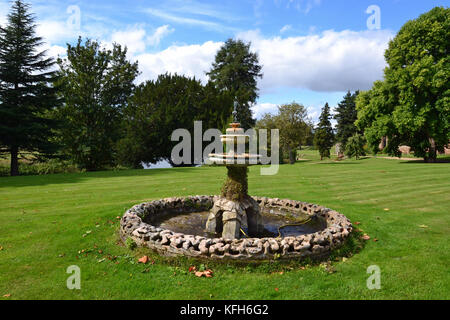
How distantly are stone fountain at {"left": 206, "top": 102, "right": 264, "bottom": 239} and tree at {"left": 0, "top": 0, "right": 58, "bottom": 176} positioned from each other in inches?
821

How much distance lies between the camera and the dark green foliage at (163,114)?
31.2m

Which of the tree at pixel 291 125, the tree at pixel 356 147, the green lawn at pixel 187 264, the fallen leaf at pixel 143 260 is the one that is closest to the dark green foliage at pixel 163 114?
the tree at pixel 291 125

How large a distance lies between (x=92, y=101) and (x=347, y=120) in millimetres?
47754

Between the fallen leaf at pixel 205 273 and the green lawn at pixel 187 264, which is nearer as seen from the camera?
the green lawn at pixel 187 264

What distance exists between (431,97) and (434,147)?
4986mm

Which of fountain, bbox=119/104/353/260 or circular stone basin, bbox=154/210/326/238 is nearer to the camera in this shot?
fountain, bbox=119/104/353/260

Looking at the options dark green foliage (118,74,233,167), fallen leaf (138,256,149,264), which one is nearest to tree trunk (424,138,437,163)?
dark green foliage (118,74,233,167)

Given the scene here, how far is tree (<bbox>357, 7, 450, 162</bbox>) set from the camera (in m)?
24.1

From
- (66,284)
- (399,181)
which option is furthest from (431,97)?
(66,284)

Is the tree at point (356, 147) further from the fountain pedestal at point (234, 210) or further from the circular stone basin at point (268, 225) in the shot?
the fountain pedestal at point (234, 210)

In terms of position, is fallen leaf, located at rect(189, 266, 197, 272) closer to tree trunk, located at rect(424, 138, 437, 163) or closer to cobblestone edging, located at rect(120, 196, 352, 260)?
cobblestone edging, located at rect(120, 196, 352, 260)

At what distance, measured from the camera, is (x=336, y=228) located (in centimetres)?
654

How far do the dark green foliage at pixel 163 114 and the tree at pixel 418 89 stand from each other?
17317mm

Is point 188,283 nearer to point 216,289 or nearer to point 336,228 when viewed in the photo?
point 216,289
